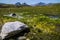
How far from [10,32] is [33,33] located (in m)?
1.37

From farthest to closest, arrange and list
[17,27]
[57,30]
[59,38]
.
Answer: [57,30] < [17,27] < [59,38]

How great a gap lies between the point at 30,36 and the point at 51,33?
1.20 meters

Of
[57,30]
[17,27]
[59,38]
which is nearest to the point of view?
[59,38]

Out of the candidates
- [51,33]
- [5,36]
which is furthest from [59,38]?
[5,36]

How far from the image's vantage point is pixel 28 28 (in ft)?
41.1

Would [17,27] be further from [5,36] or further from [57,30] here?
[57,30]

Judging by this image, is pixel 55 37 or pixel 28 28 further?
pixel 28 28

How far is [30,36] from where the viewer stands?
38.2 feet

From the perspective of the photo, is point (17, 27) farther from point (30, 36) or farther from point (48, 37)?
point (48, 37)

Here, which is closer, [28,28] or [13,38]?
[13,38]

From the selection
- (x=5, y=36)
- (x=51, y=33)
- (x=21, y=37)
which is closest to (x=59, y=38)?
(x=51, y=33)

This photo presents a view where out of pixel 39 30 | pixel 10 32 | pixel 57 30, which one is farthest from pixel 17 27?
pixel 57 30

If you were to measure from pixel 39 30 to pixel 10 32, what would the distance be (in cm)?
206

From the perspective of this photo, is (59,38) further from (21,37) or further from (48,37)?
(21,37)
